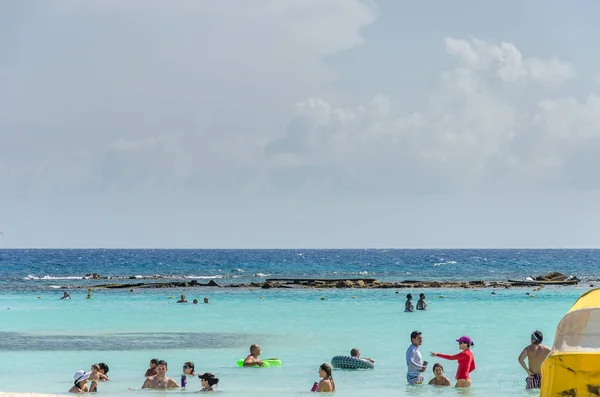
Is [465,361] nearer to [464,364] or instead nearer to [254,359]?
[464,364]

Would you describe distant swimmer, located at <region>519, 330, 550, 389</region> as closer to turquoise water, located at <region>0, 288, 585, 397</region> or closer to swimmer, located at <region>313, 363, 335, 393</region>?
turquoise water, located at <region>0, 288, 585, 397</region>

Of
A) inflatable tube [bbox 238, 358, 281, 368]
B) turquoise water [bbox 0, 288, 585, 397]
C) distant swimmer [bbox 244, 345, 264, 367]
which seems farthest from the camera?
inflatable tube [bbox 238, 358, 281, 368]

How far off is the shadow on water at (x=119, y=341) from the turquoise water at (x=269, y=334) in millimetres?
42

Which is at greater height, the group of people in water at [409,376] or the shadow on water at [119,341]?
the group of people in water at [409,376]

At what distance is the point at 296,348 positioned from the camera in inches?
1313

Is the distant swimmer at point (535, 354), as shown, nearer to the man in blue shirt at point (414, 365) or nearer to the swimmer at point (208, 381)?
the man in blue shirt at point (414, 365)

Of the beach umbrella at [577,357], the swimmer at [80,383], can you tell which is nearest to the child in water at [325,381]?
the swimmer at [80,383]

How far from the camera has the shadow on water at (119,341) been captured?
34500mm

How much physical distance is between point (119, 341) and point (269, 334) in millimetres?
6159

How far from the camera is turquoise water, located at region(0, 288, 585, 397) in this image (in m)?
25.5

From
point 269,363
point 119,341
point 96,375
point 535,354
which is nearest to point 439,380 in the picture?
point 535,354

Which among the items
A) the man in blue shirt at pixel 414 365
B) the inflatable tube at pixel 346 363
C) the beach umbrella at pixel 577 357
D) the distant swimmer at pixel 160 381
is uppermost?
the beach umbrella at pixel 577 357

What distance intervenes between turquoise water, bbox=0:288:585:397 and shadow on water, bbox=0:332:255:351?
42mm

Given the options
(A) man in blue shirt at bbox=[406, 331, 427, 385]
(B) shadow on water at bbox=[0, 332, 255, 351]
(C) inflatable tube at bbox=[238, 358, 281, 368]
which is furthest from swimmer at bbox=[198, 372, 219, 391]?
(B) shadow on water at bbox=[0, 332, 255, 351]
